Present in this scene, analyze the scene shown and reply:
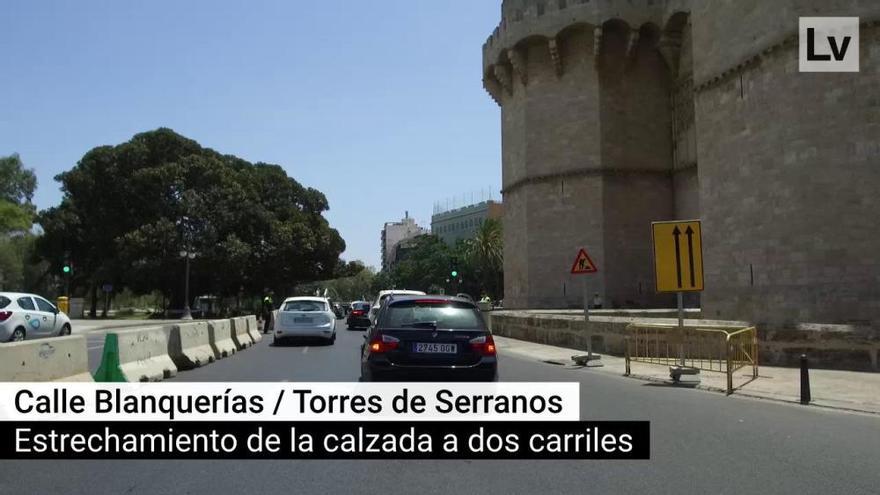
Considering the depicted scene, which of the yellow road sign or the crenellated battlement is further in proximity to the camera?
the crenellated battlement

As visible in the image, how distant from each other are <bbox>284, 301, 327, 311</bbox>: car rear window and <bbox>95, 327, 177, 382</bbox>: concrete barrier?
27.2 feet

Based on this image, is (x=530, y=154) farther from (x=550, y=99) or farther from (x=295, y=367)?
(x=295, y=367)

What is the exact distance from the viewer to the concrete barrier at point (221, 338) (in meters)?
17.2

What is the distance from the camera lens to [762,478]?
568 cm

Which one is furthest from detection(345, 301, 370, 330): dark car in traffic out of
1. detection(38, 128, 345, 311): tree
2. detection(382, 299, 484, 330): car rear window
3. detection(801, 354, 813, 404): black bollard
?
detection(382, 299, 484, 330): car rear window

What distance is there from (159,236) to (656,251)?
39182 mm

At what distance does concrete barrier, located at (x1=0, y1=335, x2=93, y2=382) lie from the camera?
774 cm

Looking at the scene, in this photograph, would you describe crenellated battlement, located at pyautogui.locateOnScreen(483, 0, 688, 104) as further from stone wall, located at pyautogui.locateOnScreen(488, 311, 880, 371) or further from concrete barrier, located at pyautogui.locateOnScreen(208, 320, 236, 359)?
concrete barrier, located at pyautogui.locateOnScreen(208, 320, 236, 359)

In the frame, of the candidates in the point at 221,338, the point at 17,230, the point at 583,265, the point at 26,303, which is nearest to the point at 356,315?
the point at 221,338

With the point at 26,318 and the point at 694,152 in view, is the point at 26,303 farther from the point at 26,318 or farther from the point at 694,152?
the point at 694,152

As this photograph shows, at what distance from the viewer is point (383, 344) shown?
8117 millimetres

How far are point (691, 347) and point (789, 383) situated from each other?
360 cm

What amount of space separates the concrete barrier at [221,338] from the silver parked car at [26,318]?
4.93 metres

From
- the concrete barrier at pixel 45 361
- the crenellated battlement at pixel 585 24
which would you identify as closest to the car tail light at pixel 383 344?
the concrete barrier at pixel 45 361
